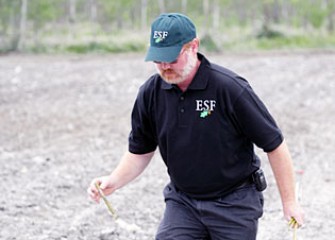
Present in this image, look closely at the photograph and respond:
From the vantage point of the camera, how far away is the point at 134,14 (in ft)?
152

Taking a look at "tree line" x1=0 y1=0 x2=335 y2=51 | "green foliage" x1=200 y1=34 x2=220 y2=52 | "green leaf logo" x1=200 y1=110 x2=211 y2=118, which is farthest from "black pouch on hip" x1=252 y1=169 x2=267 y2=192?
"green foliage" x1=200 y1=34 x2=220 y2=52

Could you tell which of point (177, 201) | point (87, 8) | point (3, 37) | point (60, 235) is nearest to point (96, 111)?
point (60, 235)

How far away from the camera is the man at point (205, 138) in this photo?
3.35 m

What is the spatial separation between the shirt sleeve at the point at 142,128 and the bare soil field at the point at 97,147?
1931 millimetres

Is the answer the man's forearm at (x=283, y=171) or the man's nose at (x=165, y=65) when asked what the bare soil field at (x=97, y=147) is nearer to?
the man's forearm at (x=283, y=171)

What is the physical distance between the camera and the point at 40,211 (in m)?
6.29

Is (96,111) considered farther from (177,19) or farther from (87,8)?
(87,8)

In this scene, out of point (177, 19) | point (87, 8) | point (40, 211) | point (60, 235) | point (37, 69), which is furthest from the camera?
point (87, 8)

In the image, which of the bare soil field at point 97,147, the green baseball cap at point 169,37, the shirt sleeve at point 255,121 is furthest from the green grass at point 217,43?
the shirt sleeve at point 255,121

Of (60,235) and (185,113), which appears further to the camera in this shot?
(60,235)

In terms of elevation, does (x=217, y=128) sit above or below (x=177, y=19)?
below

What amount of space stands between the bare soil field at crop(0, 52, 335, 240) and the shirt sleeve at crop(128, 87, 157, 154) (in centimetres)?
193

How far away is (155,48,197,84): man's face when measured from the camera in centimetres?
329

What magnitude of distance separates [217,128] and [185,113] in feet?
0.52
